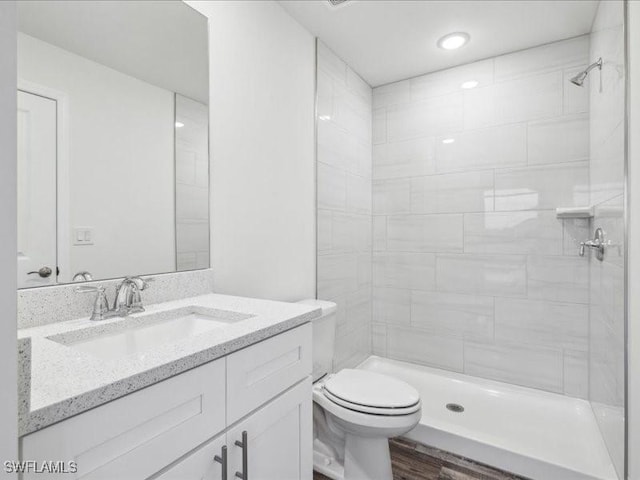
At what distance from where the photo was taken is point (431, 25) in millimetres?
2061

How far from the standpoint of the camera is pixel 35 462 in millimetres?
525

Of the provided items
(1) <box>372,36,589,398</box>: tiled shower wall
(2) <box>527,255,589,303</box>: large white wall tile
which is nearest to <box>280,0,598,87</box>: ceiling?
(1) <box>372,36,589,398</box>: tiled shower wall

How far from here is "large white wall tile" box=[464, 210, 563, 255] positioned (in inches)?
88.2

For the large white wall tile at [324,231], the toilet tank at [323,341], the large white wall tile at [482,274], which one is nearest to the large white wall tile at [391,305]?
the large white wall tile at [482,274]

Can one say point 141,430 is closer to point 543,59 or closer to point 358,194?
point 358,194

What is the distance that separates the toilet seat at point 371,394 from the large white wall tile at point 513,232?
1245mm

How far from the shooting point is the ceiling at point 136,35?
105 cm

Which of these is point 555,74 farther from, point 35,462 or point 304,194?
point 35,462

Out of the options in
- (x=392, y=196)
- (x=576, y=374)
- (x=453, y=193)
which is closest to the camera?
(x=576, y=374)

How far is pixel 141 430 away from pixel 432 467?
1.66 meters

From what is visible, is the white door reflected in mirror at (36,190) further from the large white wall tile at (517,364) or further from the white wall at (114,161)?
the large white wall tile at (517,364)

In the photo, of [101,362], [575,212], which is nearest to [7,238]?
[101,362]

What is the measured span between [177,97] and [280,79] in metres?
0.70

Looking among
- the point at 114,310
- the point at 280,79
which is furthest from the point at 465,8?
the point at 114,310
